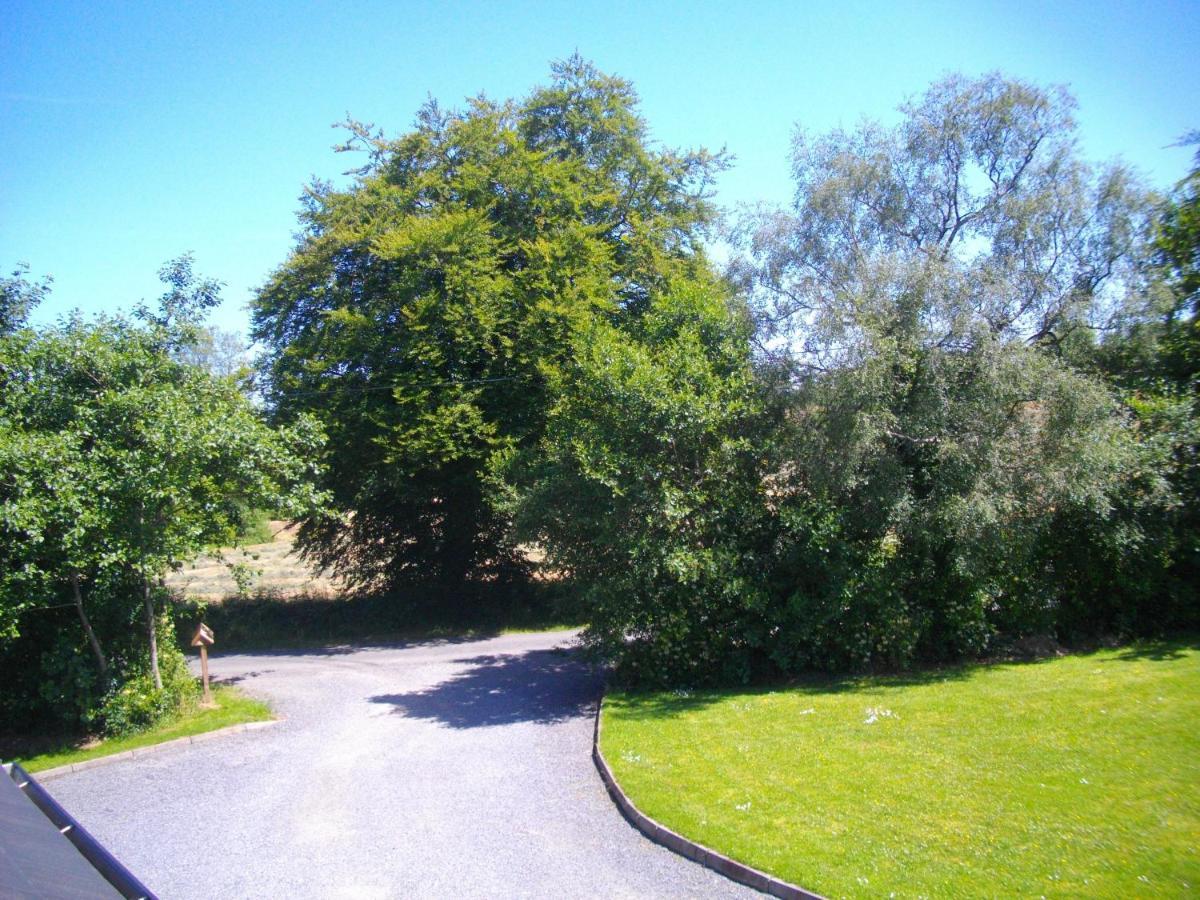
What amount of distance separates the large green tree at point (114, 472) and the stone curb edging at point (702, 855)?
325 inches

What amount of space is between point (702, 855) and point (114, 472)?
10.4 metres

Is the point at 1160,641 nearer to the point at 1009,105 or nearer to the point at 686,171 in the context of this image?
the point at 1009,105

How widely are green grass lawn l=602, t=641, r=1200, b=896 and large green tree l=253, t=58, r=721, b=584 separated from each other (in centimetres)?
960

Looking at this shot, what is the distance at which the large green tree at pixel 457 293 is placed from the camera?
20.1m

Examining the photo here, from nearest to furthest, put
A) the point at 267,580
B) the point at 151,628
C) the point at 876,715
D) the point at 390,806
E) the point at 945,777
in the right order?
1. the point at 945,777
2. the point at 390,806
3. the point at 876,715
4. the point at 151,628
5. the point at 267,580

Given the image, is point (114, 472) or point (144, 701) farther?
point (144, 701)

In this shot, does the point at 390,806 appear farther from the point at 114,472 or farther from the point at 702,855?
the point at 114,472

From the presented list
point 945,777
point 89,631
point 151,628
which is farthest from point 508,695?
point 945,777

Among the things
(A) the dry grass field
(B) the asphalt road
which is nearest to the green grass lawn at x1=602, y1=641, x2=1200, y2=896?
(B) the asphalt road

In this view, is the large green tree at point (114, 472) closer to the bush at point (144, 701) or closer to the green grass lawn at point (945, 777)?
the bush at point (144, 701)

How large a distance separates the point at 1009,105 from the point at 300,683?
1767 centimetres

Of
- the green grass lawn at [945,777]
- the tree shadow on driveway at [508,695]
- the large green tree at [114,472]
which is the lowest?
the tree shadow on driveway at [508,695]

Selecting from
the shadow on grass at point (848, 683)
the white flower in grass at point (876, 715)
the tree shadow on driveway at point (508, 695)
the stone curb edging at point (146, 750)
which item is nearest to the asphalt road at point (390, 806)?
the tree shadow on driveway at point (508, 695)

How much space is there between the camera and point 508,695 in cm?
1427
